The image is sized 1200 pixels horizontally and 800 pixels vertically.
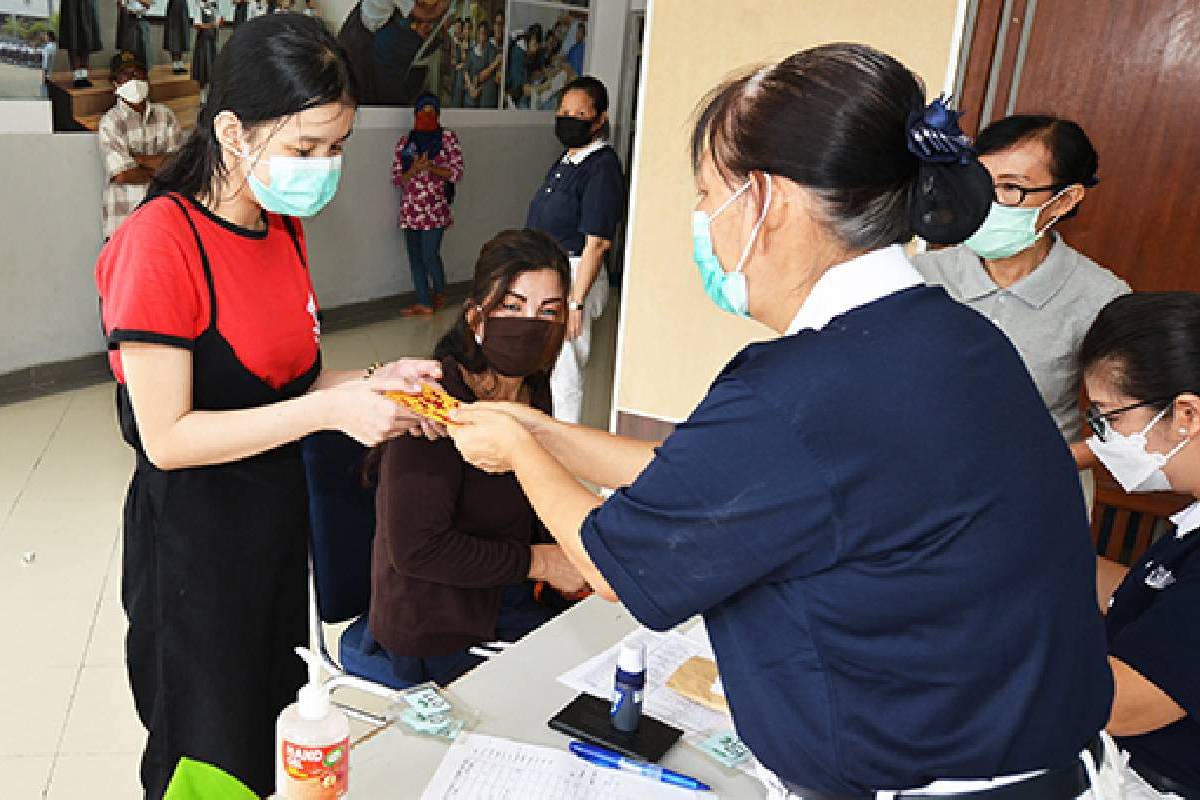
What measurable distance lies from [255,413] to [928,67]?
1.82 m

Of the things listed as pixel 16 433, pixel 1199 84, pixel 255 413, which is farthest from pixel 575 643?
pixel 16 433

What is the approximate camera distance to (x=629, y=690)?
1.46 meters

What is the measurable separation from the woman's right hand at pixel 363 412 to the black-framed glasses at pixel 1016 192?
4.90ft

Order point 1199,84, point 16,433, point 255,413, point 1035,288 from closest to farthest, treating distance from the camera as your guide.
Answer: point 255,413 < point 1035,288 < point 1199,84 < point 16,433

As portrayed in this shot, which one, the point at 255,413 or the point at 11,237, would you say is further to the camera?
the point at 11,237

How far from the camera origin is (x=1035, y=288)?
2.41 metres

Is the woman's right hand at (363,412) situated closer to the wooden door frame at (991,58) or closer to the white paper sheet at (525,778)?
the white paper sheet at (525,778)

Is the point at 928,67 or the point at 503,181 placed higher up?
the point at 928,67

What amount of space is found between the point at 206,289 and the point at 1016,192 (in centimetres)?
177

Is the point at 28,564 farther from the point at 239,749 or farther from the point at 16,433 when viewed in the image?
the point at 239,749

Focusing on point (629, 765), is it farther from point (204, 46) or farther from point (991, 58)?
point (204, 46)

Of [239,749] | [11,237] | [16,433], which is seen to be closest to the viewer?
[239,749]

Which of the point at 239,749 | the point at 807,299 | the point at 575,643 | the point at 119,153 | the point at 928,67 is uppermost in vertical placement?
the point at 928,67

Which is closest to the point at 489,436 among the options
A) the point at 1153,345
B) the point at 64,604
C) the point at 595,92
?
the point at 1153,345
